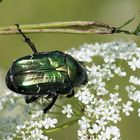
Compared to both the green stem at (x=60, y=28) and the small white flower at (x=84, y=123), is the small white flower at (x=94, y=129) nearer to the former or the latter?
the small white flower at (x=84, y=123)

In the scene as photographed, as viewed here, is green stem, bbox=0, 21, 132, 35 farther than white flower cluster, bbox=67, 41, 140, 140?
No

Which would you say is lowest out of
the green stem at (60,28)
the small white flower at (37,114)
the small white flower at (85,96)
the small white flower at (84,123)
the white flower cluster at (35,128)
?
the white flower cluster at (35,128)

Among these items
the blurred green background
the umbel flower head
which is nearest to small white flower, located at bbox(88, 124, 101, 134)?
the umbel flower head

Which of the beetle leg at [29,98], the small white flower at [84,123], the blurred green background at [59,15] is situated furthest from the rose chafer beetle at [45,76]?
the blurred green background at [59,15]

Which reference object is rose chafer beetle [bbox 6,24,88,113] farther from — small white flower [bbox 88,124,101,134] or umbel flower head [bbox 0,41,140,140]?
small white flower [bbox 88,124,101,134]

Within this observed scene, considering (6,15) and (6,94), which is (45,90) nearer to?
(6,94)
